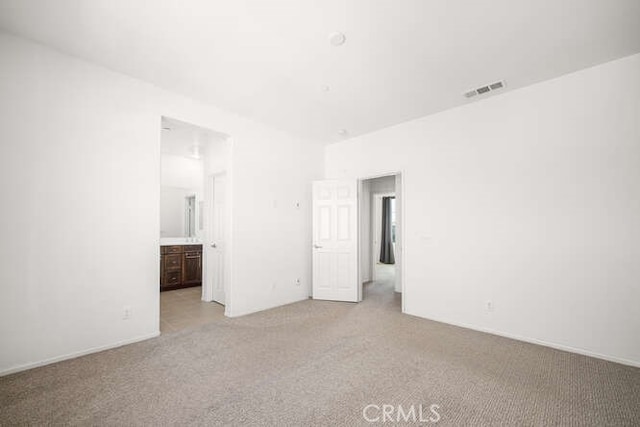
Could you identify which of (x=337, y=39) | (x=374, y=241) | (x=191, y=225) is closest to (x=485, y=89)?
(x=337, y=39)

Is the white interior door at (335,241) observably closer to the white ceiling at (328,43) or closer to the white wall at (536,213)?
the white wall at (536,213)

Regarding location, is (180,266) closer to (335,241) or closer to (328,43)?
(335,241)

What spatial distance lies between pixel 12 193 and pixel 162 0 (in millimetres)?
2102

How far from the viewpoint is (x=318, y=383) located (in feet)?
7.51

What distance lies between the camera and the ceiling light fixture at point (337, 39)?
241 cm

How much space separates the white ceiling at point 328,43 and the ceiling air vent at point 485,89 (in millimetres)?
90

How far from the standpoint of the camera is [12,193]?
96.0 inches

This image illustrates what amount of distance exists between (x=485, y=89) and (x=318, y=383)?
3.63 m

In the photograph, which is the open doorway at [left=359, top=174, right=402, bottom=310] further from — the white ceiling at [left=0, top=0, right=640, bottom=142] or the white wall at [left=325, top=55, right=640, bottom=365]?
the white ceiling at [left=0, top=0, right=640, bottom=142]

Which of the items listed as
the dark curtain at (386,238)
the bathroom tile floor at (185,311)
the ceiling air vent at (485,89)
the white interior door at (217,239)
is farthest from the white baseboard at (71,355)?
the dark curtain at (386,238)

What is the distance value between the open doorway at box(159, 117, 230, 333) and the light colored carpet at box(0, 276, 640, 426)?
3.43 feet

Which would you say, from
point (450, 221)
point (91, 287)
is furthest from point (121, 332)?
point (450, 221)

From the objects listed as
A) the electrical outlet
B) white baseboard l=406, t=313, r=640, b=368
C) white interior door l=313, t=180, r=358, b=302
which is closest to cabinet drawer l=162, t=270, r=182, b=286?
white interior door l=313, t=180, r=358, b=302

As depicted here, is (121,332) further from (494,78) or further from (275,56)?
(494,78)
